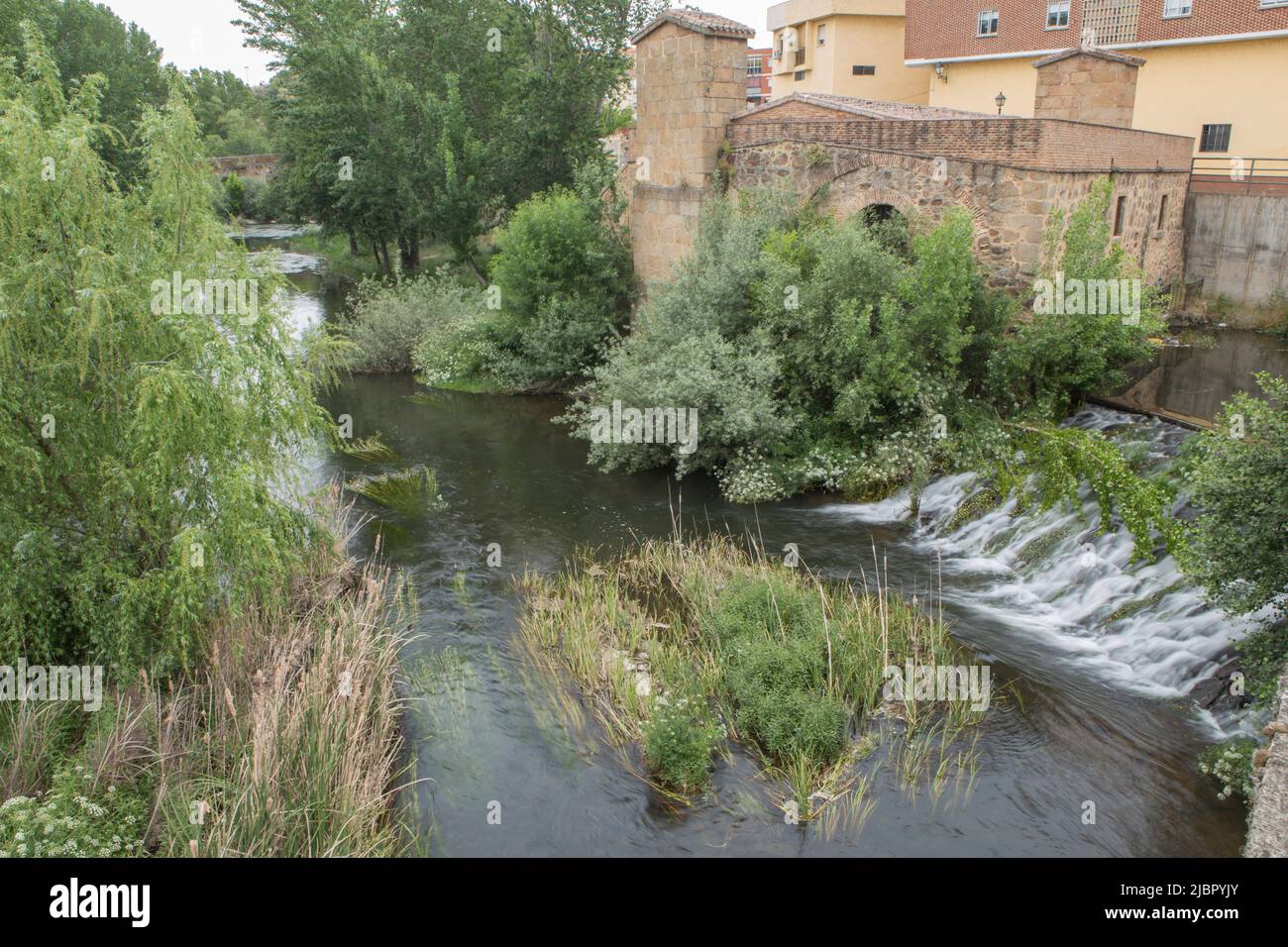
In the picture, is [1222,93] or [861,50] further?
[861,50]

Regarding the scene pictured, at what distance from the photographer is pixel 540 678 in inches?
357

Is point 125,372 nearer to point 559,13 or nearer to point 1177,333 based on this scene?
point 1177,333

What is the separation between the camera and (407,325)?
72.4 ft

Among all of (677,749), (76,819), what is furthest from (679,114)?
(76,819)

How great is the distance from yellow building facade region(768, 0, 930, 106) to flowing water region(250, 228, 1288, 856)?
89.0 ft

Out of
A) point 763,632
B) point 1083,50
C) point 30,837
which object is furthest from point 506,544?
point 1083,50

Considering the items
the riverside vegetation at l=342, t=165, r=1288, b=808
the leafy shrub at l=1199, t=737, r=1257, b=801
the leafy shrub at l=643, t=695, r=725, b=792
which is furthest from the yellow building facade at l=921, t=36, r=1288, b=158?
the leafy shrub at l=643, t=695, r=725, b=792

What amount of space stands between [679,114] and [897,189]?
17.6 feet

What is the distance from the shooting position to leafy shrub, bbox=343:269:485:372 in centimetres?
2166

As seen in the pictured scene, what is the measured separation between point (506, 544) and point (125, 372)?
5888mm

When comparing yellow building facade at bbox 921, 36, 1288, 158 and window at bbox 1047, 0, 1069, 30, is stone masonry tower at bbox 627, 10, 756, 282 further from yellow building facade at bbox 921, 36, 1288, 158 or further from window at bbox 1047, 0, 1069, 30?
window at bbox 1047, 0, 1069, 30

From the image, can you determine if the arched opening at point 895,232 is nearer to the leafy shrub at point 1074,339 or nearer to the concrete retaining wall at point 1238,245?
the leafy shrub at point 1074,339

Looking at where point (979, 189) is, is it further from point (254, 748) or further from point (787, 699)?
point (254, 748)
